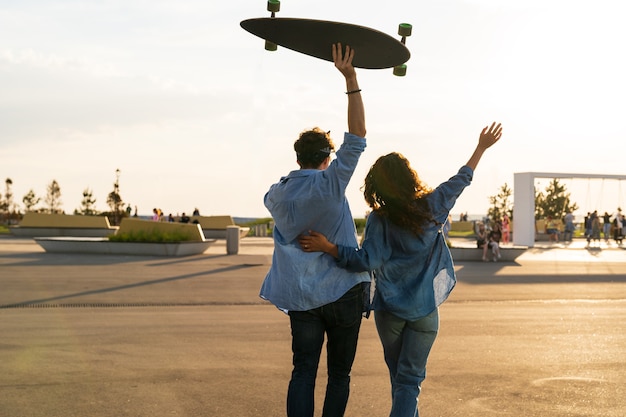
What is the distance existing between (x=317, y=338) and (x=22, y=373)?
11.7 ft

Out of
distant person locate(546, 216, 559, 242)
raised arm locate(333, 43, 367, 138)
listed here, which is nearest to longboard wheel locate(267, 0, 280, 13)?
raised arm locate(333, 43, 367, 138)

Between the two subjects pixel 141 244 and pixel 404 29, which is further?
pixel 141 244

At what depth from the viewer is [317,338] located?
466 centimetres

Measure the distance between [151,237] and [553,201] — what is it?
4138cm

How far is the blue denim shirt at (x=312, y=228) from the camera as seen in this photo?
453 centimetres

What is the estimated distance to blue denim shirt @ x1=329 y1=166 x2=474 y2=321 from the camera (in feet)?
15.4

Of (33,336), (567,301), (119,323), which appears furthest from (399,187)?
(567,301)

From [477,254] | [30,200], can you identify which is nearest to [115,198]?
[30,200]

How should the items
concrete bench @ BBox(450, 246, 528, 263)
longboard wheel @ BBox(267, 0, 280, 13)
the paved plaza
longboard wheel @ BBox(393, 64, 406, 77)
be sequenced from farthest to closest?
concrete bench @ BBox(450, 246, 528, 263)
the paved plaza
longboard wheel @ BBox(393, 64, 406, 77)
longboard wheel @ BBox(267, 0, 280, 13)

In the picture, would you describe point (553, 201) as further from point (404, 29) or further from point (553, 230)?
point (404, 29)

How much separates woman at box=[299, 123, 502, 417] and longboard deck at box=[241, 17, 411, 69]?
1.82 ft

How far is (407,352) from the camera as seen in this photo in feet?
15.4

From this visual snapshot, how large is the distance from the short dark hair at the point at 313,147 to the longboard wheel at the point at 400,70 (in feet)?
1.75

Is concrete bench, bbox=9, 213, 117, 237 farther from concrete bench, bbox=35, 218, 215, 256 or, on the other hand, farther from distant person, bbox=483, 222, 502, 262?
distant person, bbox=483, 222, 502, 262
